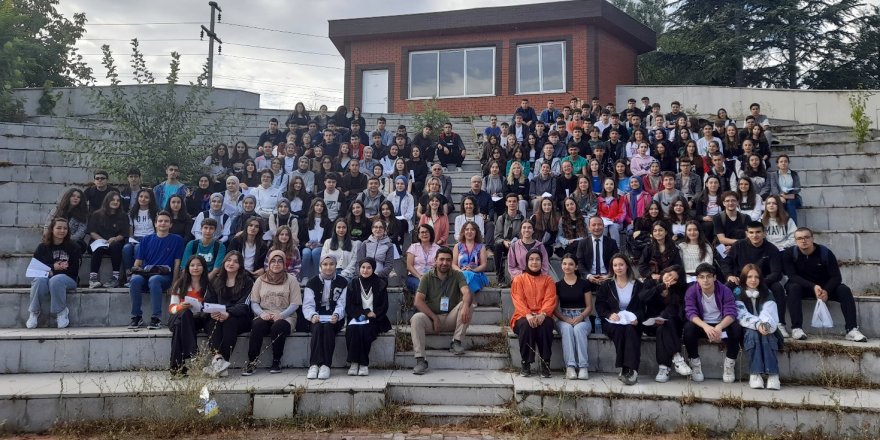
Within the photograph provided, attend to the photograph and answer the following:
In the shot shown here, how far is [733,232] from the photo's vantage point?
761 cm

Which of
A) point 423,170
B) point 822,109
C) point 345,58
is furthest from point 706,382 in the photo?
point 345,58

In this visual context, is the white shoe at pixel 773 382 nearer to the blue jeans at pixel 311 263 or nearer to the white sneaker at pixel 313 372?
the white sneaker at pixel 313 372

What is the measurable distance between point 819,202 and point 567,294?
598cm

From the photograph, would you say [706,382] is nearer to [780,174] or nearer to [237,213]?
[780,174]

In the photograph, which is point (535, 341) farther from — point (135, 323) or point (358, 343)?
point (135, 323)

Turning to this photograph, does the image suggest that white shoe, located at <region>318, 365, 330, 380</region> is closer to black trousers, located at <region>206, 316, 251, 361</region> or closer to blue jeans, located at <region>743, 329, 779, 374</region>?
black trousers, located at <region>206, 316, 251, 361</region>

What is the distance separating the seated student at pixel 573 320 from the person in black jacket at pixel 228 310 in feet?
12.0

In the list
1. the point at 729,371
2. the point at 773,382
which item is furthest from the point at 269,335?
the point at 773,382

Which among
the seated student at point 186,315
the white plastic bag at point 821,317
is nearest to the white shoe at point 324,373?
the seated student at point 186,315

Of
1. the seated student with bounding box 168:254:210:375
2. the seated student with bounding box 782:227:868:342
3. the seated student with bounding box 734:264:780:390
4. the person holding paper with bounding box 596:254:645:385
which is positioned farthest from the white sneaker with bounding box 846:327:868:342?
the seated student with bounding box 168:254:210:375

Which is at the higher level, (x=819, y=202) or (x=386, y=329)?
(x=819, y=202)

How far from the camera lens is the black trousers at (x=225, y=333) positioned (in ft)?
20.2

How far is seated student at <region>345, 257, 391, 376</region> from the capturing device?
613 cm

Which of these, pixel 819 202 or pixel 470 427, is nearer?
pixel 470 427
